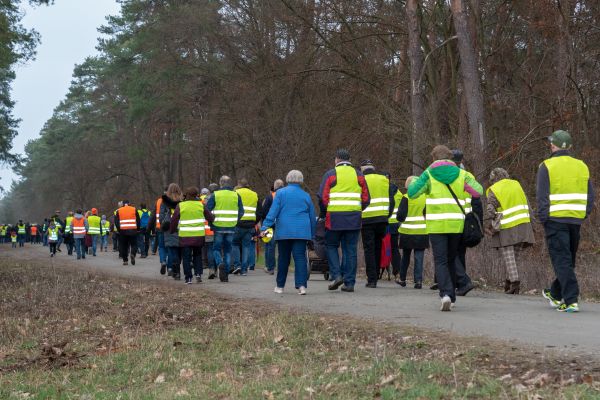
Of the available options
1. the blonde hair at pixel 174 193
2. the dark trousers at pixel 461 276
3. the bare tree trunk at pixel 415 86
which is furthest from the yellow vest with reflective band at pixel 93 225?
the dark trousers at pixel 461 276

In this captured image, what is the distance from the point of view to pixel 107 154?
230 ft

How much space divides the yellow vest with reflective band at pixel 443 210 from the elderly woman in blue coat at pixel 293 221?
9.88 ft

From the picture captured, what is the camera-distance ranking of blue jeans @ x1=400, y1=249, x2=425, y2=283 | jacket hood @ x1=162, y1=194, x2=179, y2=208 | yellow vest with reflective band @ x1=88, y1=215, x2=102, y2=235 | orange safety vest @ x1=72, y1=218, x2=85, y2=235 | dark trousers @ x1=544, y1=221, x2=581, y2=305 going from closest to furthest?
1. dark trousers @ x1=544, y1=221, x2=581, y2=305
2. blue jeans @ x1=400, y1=249, x2=425, y2=283
3. jacket hood @ x1=162, y1=194, x2=179, y2=208
4. orange safety vest @ x1=72, y1=218, x2=85, y2=235
5. yellow vest with reflective band @ x1=88, y1=215, x2=102, y2=235

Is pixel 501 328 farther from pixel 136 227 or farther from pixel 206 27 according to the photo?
pixel 206 27

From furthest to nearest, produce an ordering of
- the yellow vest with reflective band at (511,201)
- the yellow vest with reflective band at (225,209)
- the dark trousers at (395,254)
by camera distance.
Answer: the yellow vest with reflective band at (225,209) → the dark trousers at (395,254) → the yellow vest with reflective band at (511,201)

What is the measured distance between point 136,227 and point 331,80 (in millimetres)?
9696

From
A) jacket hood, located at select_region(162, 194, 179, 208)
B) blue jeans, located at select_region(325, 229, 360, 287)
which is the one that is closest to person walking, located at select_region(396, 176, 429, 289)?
blue jeans, located at select_region(325, 229, 360, 287)

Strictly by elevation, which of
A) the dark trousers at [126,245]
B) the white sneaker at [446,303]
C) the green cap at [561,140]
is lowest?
the white sneaker at [446,303]

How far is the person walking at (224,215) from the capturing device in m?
17.9

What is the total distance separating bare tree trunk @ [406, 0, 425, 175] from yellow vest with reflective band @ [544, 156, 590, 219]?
12135 mm

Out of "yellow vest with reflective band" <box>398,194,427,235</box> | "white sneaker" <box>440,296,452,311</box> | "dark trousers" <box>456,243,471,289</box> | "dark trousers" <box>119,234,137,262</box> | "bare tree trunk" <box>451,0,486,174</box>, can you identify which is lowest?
"white sneaker" <box>440,296,452,311</box>

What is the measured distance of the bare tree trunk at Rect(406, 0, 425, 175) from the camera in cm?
2292

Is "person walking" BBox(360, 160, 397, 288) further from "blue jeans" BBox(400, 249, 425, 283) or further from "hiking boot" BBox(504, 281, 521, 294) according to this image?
"hiking boot" BBox(504, 281, 521, 294)

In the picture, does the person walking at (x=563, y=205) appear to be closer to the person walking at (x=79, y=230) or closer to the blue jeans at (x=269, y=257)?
the blue jeans at (x=269, y=257)
